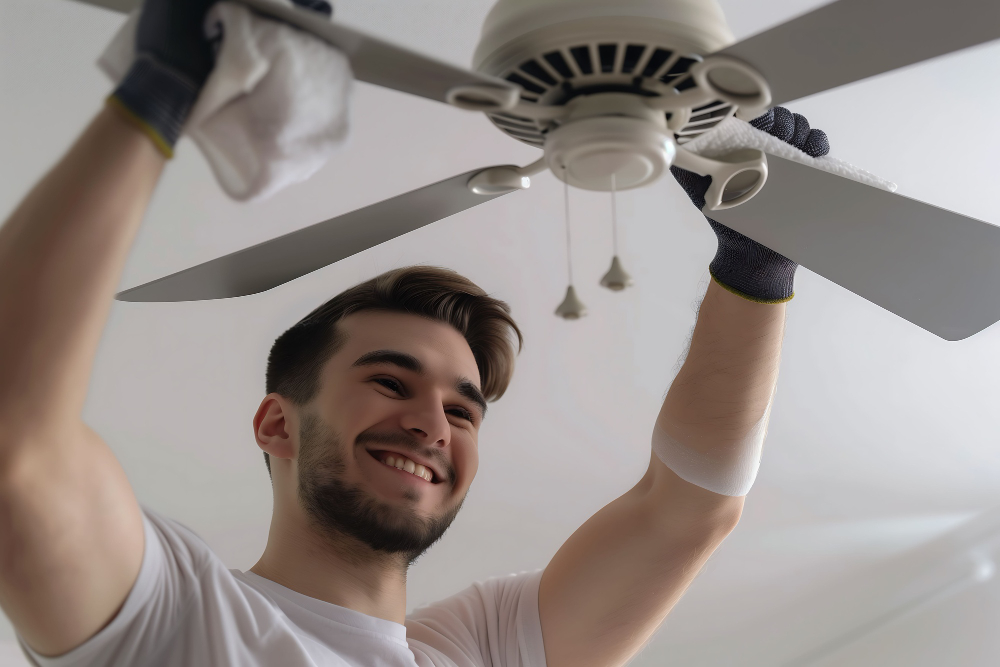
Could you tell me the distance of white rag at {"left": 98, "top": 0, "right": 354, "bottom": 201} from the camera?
0.53m

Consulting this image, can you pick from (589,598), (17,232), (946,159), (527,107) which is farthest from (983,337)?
(17,232)

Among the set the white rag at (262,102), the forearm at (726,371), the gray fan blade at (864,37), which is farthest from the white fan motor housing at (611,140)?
the forearm at (726,371)

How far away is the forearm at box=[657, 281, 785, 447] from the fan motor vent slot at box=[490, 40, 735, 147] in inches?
19.8

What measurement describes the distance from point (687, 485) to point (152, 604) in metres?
0.84

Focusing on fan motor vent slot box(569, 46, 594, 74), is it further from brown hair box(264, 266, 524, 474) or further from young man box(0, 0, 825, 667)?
brown hair box(264, 266, 524, 474)

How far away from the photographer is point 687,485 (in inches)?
51.3

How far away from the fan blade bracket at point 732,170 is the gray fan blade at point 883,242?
37 mm

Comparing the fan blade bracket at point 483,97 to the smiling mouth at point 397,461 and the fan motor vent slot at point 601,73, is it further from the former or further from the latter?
the smiling mouth at point 397,461

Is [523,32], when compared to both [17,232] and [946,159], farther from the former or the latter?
[946,159]

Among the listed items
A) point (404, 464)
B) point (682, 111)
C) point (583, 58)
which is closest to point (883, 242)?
point (682, 111)

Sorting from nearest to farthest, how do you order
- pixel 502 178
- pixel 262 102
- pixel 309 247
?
pixel 262 102, pixel 502 178, pixel 309 247

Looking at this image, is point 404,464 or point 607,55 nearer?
point 607,55

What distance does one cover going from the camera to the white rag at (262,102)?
0.53m

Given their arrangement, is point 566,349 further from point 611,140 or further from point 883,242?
point 611,140
